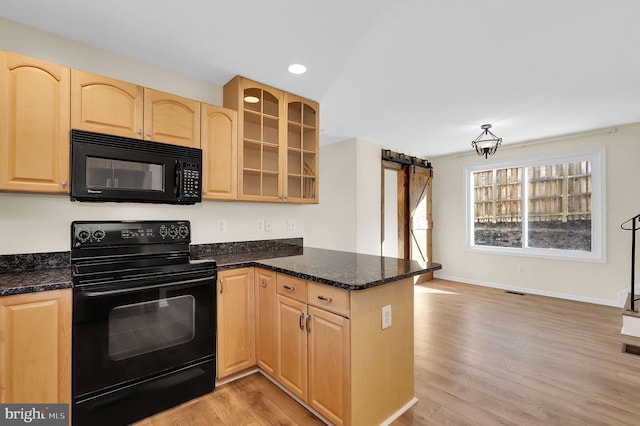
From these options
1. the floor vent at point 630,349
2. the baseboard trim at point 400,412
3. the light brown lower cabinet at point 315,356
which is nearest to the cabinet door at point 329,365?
the light brown lower cabinet at point 315,356

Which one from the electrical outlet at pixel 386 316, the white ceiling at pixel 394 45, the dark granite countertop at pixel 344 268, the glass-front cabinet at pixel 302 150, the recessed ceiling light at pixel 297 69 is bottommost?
the electrical outlet at pixel 386 316

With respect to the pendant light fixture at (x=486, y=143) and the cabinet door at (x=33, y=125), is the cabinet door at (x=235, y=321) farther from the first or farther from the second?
the pendant light fixture at (x=486, y=143)

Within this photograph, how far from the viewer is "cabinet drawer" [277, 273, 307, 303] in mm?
1906

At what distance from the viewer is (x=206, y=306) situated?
6.95 feet

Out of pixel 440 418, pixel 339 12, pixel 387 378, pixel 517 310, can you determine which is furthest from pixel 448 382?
pixel 339 12

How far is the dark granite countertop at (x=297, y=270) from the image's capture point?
1597mm

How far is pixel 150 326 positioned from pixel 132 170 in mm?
1090

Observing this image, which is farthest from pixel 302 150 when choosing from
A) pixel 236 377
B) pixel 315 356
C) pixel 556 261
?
pixel 556 261

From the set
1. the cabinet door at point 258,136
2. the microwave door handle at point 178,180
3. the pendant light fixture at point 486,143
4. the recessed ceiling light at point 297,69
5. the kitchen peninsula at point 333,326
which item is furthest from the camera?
the pendant light fixture at point 486,143

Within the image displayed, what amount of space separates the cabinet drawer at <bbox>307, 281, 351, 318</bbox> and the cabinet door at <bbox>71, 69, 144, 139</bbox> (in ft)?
5.46

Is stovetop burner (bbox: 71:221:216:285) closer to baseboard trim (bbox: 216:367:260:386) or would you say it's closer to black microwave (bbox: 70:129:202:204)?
black microwave (bbox: 70:129:202:204)

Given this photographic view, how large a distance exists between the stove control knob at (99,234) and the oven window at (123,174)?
359mm

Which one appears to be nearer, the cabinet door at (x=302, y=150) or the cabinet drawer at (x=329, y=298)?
the cabinet drawer at (x=329, y=298)

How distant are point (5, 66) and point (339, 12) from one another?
1.96 meters
